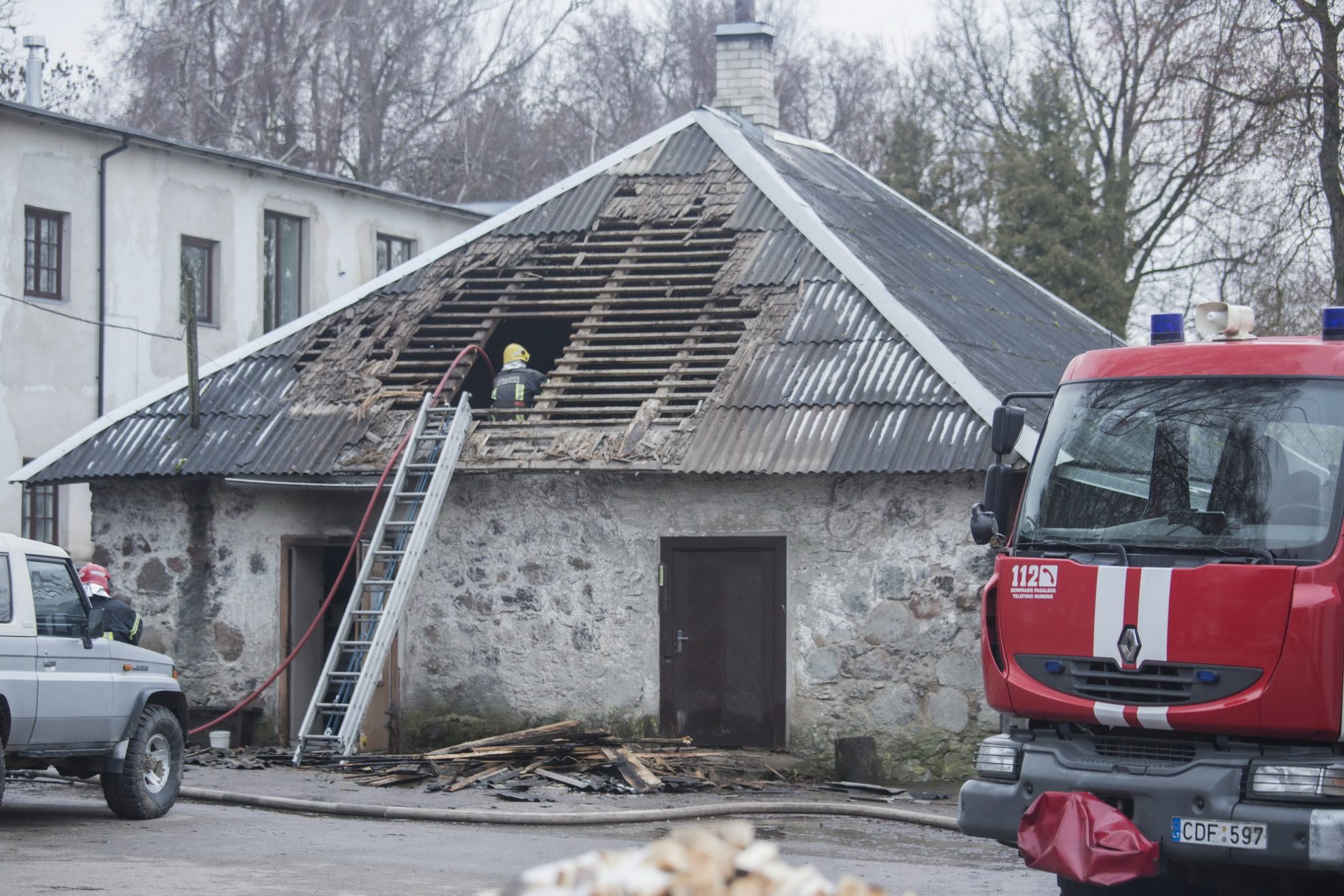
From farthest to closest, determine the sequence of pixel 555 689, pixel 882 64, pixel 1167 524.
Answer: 1. pixel 882 64
2. pixel 555 689
3. pixel 1167 524

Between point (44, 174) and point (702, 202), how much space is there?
11.8 meters

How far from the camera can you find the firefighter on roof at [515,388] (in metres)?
16.4

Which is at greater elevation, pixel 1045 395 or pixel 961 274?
pixel 961 274

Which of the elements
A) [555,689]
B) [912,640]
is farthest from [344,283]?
[912,640]

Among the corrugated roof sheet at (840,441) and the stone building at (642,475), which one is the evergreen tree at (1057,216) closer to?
the stone building at (642,475)

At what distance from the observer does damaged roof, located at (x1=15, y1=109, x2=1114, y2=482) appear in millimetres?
15234

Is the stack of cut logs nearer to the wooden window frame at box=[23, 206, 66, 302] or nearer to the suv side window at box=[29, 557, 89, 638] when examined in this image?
the suv side window at box=[29, 557, 89, 638]

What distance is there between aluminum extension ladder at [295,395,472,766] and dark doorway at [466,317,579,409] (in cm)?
140

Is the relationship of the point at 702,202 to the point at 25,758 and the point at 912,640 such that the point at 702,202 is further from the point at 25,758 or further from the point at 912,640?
the point at 25,758

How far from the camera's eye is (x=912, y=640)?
14797 millimetres

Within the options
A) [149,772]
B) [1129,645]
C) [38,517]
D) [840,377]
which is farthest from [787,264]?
[38,517]

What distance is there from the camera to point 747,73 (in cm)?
2050

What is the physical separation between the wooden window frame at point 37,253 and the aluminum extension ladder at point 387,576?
11266mm

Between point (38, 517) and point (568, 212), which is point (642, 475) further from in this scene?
point (38, 517)
